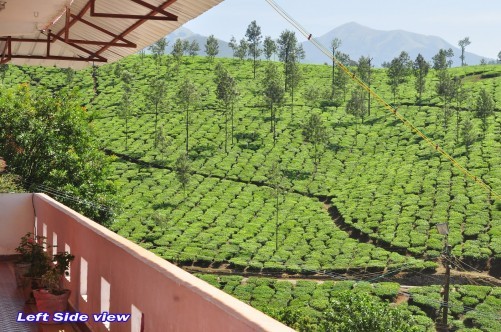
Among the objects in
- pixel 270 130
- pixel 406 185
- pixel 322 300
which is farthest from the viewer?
pixel 270 130

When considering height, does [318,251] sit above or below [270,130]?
below

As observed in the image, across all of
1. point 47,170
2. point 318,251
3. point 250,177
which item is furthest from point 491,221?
point 47,170

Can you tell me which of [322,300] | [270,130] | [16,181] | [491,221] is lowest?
[322,300]

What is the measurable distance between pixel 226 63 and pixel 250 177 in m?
44.4

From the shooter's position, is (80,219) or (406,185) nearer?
(80,219)

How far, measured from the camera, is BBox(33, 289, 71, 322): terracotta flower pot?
6188 mm

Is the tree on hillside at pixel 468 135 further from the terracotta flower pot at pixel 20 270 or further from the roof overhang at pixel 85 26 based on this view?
the terracotta flower pot at pixel 20 270

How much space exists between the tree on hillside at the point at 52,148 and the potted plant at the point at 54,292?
17645 millimetres

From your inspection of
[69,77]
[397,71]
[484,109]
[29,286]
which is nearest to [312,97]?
[397,71]

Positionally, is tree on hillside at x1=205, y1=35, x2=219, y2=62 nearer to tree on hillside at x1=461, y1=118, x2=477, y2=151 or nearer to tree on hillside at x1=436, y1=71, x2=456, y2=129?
tree on hillside at x1=436, y1=71, x2=456, y2=129

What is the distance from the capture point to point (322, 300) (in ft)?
116

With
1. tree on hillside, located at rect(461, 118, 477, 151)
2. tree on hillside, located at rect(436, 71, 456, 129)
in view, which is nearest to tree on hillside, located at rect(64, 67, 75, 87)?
tree on hillside, located at rect(436, 71, 456, 129)

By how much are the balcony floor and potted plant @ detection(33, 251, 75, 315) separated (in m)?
0.22

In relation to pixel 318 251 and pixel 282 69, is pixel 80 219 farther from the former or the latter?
pixel 282 69
